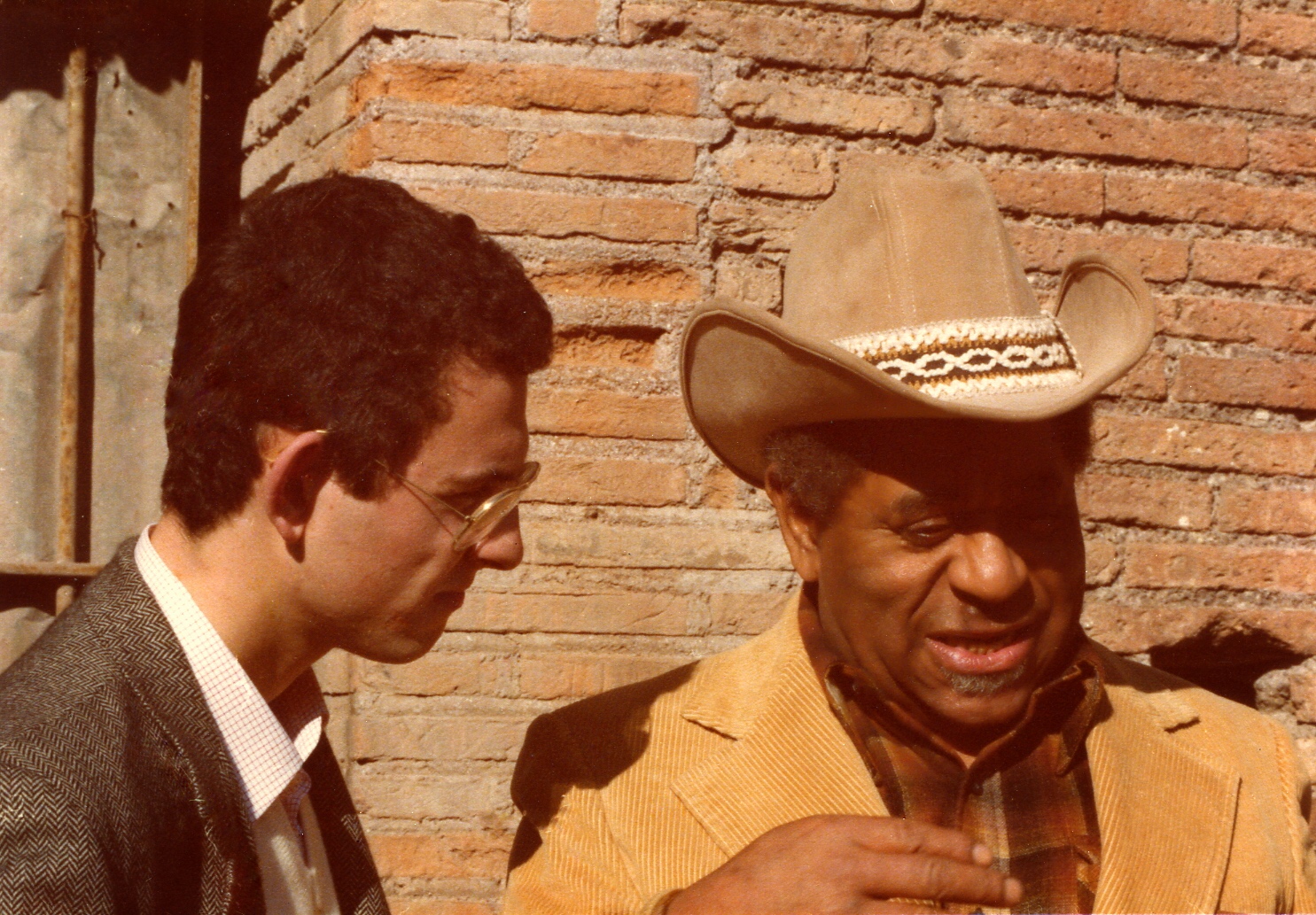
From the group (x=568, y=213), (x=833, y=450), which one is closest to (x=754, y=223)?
(x=568, y=213)

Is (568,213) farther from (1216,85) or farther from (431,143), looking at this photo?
(1216,85)

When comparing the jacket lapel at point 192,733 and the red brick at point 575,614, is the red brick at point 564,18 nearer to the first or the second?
the red brick at point 575,614

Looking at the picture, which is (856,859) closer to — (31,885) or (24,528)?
(31,885)

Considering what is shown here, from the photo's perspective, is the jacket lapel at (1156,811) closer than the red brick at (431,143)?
Yes

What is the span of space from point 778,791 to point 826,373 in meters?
0.71

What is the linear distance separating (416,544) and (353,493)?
125 millimetres

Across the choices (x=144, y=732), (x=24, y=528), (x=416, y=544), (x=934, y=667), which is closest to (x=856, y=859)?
(x=934, y=667)

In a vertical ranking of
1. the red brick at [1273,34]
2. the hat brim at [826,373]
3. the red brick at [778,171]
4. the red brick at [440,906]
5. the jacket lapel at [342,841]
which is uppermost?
the red brick at [1273,34]

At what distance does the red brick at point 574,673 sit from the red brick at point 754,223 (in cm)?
95

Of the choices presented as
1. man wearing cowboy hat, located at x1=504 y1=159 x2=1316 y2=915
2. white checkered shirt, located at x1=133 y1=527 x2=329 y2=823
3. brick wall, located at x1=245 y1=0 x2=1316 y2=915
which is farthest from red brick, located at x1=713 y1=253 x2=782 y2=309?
white checkered shirt, located at x1=133 y1=527 x2=329 y2=823

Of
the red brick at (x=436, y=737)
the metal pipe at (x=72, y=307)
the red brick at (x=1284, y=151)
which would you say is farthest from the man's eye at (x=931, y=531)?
the metal pipe at (x=72, y=307)

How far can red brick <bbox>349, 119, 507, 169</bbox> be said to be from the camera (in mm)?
3369

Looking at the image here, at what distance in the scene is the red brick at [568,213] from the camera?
133 inches

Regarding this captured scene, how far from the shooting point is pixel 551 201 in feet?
11.2
